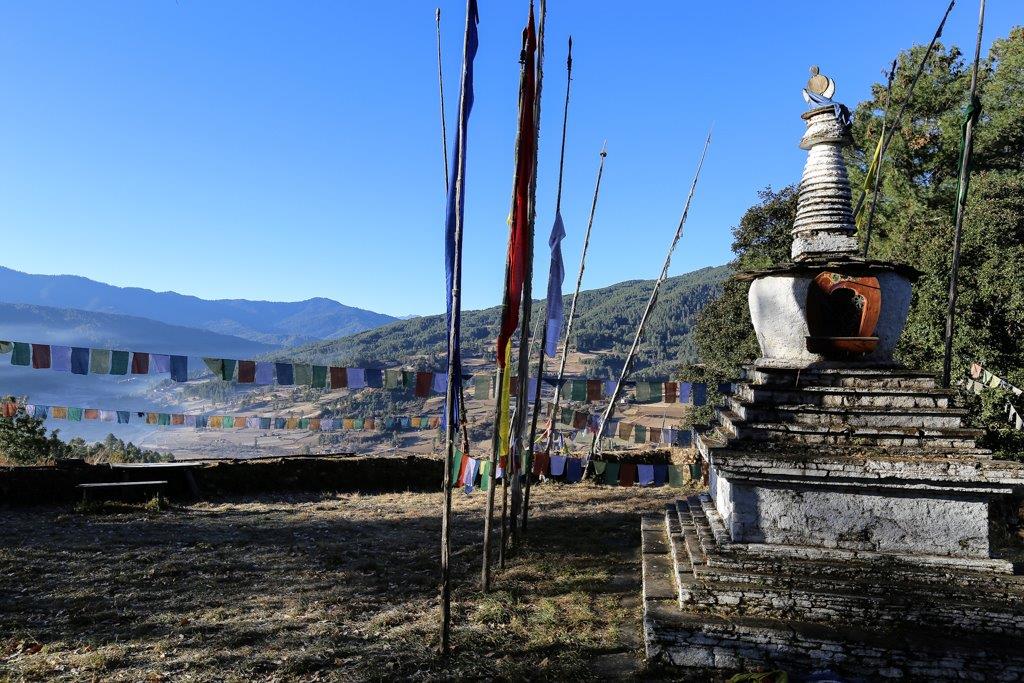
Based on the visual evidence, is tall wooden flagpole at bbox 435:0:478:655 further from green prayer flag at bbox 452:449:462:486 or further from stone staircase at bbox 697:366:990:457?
green prayer flag at bbox 452:449:462:486

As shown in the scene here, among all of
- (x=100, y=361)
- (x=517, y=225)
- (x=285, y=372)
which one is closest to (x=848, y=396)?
(x=517, y=225)

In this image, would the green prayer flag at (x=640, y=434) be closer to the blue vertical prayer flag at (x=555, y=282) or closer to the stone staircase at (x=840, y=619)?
the blue vertical prayer flag at (x=555, y=282)

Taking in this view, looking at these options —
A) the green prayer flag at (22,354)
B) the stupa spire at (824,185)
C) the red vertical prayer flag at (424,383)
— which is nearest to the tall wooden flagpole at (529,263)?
the stupa spire at (824,185)

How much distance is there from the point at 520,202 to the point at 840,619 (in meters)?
5.30

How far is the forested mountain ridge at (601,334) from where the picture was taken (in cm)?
11194

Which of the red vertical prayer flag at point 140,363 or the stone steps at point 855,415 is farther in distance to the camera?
the red vertical prayer flag at point 140,363

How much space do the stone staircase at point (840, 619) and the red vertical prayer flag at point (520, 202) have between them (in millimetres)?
3278

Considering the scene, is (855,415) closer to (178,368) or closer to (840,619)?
(840,619)

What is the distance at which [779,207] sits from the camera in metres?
28.1

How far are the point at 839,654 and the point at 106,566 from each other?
9499mm

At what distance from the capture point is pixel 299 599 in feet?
27.0

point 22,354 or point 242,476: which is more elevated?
point 22,354

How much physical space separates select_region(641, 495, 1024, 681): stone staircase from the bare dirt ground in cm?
72

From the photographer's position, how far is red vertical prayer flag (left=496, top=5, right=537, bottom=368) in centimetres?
741
